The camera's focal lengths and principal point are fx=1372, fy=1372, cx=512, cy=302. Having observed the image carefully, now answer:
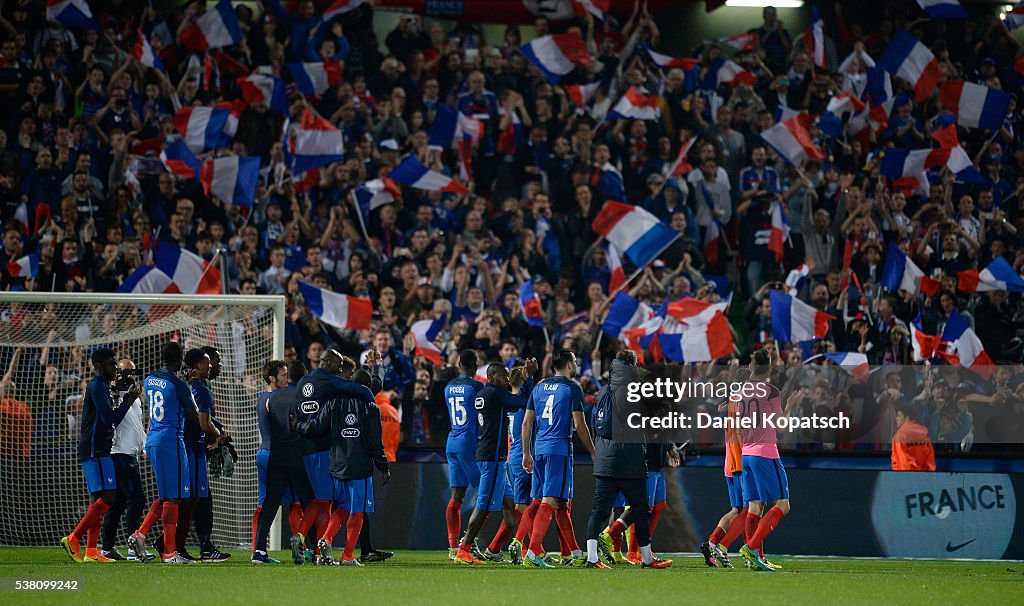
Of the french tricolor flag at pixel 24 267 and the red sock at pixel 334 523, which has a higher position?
the french tricolor flag at pixel 24 267

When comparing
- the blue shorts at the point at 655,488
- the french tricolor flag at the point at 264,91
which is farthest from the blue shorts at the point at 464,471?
the french tricolor flag at the point at 264,91

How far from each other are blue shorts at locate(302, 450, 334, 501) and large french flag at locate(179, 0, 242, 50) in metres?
10.8

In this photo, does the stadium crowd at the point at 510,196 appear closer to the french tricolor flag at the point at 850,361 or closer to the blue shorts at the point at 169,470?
the french tricolor flag at the point at 850,361

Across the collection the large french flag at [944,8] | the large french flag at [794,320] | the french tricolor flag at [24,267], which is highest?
the large french flag at [944,8]

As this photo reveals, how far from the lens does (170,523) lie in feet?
43.1

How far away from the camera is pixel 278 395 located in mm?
13602

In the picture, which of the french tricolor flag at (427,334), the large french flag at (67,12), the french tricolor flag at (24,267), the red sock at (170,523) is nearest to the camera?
the red sock at (170,523)

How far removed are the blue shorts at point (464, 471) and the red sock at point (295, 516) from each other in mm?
1599

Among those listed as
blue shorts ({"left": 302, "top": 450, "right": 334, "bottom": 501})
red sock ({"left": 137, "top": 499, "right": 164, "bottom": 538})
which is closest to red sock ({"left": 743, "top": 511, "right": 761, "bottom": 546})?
blue shorts ({"left": 302, "top": 450, "right": 334, "bottom": 501})

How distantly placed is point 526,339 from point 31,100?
847cm

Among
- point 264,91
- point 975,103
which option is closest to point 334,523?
point 264,91

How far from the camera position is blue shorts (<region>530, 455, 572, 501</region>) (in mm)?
13070

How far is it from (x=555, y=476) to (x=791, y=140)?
37.4 feet

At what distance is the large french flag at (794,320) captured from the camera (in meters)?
19.9
